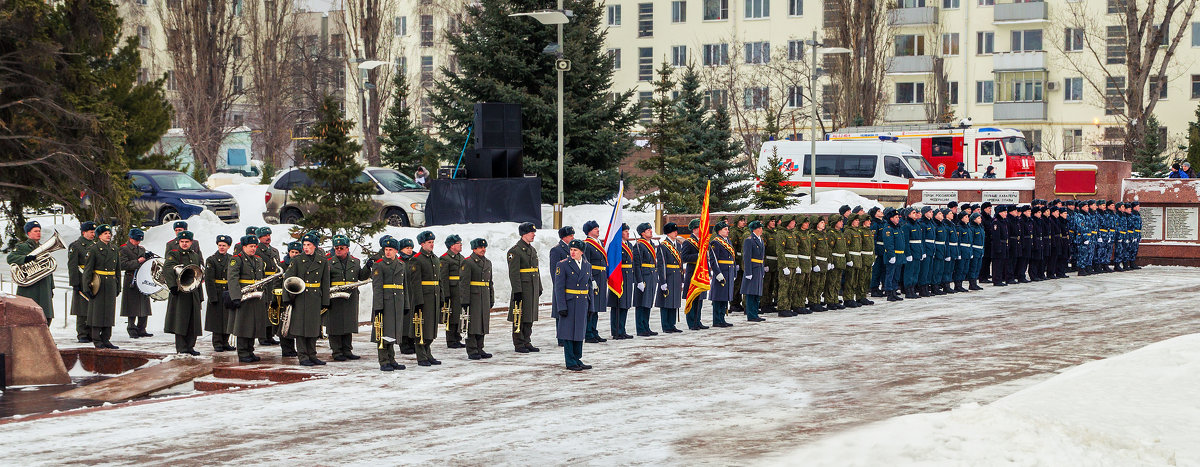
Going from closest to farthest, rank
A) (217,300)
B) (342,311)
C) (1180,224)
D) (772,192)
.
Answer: (342,311) < (217,300) < (1180,224) < (772,192)

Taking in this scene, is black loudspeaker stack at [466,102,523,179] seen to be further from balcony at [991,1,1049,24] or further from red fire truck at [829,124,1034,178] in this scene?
balcony at [991,1,1049,24]

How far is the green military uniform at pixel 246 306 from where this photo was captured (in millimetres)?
15219

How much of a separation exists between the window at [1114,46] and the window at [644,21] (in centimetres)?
2337

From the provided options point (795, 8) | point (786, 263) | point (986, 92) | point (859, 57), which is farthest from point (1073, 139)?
point (786, 263)

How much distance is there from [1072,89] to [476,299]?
5522cm

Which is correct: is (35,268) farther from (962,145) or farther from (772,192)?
(962,145)

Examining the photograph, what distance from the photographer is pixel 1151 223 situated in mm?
28984

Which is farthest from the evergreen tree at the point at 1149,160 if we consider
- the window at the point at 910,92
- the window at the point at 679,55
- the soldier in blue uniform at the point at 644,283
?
the soldier in blue uniform at the point at 644,283

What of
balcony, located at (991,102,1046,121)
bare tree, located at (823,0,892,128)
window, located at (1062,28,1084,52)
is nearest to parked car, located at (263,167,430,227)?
bare tree, located at (823,0,892,128)

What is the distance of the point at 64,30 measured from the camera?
80.7 ft

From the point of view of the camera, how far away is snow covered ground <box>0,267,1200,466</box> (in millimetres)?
9102

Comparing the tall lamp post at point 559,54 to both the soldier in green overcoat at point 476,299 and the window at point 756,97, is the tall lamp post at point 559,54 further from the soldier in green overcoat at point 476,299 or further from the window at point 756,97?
the window at point 756,97

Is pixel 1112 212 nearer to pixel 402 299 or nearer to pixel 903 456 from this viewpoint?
pixel 402 299

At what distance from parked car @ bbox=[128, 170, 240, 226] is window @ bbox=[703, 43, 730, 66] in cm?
4046
